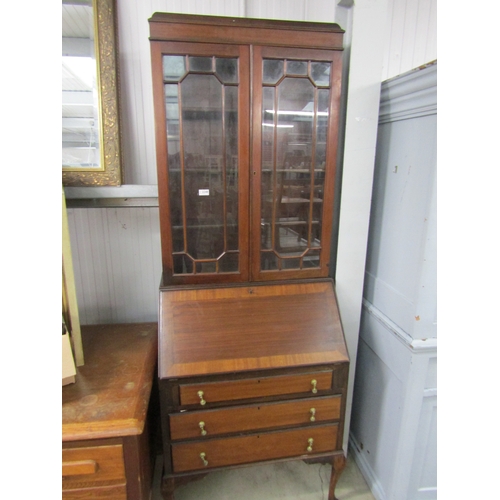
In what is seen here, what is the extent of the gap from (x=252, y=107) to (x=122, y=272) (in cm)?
106

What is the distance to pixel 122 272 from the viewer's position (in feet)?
5.36

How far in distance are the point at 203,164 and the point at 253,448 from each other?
111 centimetres

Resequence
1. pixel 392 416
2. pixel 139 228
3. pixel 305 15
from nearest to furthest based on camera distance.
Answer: pixel 392 416
pixel 305 15
pixel 139 228

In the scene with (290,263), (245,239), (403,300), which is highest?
(245,239)

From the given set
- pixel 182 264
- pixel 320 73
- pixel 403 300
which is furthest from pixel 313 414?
pixel 320 73

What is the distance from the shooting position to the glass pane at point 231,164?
114 centimetres

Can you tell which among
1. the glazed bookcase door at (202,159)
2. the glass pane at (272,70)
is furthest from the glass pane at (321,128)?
the glazed bookcase door at (202,159)

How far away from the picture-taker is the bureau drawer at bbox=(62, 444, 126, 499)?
1.00 m

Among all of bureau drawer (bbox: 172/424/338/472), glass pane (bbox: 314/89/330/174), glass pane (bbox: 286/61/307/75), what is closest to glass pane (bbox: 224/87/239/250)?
glass pane (bbox: 286/61/307/75)

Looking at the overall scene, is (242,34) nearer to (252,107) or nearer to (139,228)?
(252,107)

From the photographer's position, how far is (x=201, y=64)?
3.60 ft

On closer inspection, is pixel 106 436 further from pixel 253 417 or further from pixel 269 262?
pixel 269 262

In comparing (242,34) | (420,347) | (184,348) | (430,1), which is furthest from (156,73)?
(430,1)

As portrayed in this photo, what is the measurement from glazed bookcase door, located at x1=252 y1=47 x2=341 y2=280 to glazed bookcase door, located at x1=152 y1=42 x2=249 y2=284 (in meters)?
0.06
